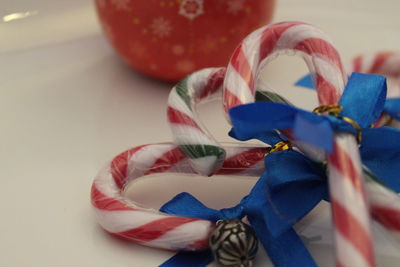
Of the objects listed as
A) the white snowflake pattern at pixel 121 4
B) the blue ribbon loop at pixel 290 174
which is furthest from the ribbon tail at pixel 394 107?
the white snowflake pattern at pixel 121 4

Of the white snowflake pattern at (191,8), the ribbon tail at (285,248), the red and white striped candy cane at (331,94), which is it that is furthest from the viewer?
the white snowflake pattern at (191,8)

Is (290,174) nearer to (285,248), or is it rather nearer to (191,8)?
(285,248)

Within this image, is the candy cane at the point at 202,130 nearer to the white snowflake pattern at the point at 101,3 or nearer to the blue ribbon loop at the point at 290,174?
the blue ribbon loop at the point at 290,174

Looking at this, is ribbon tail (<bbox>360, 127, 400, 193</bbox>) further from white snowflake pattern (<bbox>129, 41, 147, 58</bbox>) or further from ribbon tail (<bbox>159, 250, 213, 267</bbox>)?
white snowflake pattern (<bbox>129, 41, 147, 58</bbox>)

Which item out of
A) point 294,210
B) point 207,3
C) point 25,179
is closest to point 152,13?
point 207,3

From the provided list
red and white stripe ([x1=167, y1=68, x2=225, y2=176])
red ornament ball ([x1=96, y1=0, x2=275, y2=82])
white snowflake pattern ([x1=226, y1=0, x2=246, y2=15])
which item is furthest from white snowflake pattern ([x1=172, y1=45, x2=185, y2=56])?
red and white stripe ([x1=167, y1=68, x2=225, y2=176])

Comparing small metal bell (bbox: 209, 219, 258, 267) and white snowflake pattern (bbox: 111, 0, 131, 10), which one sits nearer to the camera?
small metal bell (bbox: 209, 219, 258, 267)
